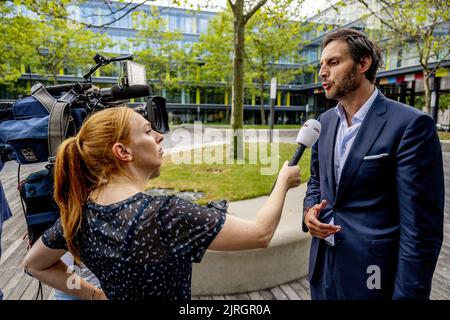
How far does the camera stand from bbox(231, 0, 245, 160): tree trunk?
7.54m

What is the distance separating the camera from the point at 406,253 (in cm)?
152

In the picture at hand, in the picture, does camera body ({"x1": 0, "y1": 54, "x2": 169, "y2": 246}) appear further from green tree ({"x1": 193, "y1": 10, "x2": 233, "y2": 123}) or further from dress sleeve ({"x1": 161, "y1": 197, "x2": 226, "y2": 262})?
green tree ({"x1": 193, "y1": 10, "x2": 233, "y2": 123})

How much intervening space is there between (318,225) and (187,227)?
0.89 m

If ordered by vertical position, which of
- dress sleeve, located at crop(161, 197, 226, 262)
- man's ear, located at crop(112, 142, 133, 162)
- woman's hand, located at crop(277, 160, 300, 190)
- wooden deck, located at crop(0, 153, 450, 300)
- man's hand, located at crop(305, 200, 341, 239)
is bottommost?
wooden deck, located at crop(0, 153, 450, 300)

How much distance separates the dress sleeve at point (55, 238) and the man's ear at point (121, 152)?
39 centimetres

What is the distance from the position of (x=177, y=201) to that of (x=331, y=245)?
3.55 feet

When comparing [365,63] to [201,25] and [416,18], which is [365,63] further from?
[201,25]

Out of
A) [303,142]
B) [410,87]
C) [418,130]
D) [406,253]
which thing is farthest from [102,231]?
[410,87]

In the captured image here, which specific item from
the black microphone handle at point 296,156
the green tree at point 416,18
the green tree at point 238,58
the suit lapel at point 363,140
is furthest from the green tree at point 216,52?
the black microphone handle at point 296,156

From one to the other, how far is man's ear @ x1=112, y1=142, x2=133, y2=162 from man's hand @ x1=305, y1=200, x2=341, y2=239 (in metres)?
1.09

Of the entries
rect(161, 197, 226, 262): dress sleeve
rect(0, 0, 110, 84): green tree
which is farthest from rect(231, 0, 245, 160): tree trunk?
rect(0, 0, 110, 84): green tree

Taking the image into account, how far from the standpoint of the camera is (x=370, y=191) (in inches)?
65.4

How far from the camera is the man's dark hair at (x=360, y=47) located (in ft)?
5.80

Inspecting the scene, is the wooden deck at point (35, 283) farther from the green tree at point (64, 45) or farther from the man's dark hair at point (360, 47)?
the green tree at point (64, 45)
